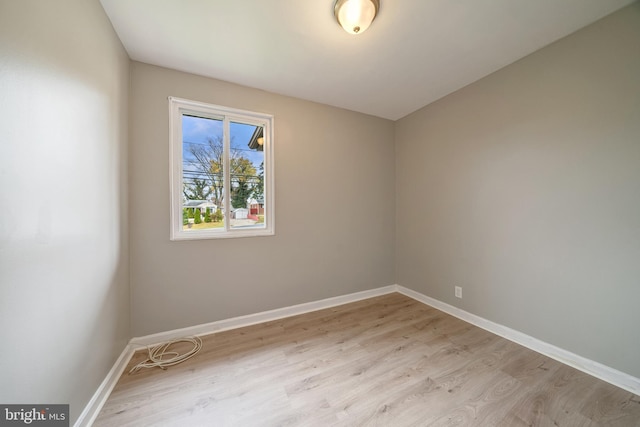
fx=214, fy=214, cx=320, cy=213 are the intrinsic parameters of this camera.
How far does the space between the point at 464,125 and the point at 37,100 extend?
322cm

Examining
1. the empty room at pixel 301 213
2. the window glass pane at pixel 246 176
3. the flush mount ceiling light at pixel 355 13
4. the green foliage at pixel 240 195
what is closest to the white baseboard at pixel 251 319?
the empty room at pixel 301 213

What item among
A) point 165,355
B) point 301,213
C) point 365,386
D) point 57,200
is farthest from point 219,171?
point 365,386

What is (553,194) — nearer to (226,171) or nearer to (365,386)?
(365,386)

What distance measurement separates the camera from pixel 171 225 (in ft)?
6.58

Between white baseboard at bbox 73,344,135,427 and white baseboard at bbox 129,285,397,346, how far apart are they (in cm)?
17

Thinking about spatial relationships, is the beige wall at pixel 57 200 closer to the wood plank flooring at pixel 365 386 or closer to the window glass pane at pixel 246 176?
the wood plank flooring at pixel 365 386

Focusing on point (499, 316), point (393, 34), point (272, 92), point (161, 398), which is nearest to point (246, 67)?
point (272, 92)

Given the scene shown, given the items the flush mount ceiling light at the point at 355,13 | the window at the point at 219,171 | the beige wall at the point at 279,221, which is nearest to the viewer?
the flush mount ceiling light at the point at 355,13

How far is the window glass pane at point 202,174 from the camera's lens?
2.12 metres

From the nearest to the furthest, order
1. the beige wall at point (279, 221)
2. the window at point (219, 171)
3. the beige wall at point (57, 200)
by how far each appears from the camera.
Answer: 1. the beige wall at point (57, 200)
2. the beige wall at point (279, 221)
3. the window at point (219, 171)

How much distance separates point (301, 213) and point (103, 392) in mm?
2059

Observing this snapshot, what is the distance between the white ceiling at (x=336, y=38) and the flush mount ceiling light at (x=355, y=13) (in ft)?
0.23

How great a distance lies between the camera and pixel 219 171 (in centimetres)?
226

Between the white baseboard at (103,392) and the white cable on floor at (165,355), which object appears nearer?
the white baseboard at (103,392)
